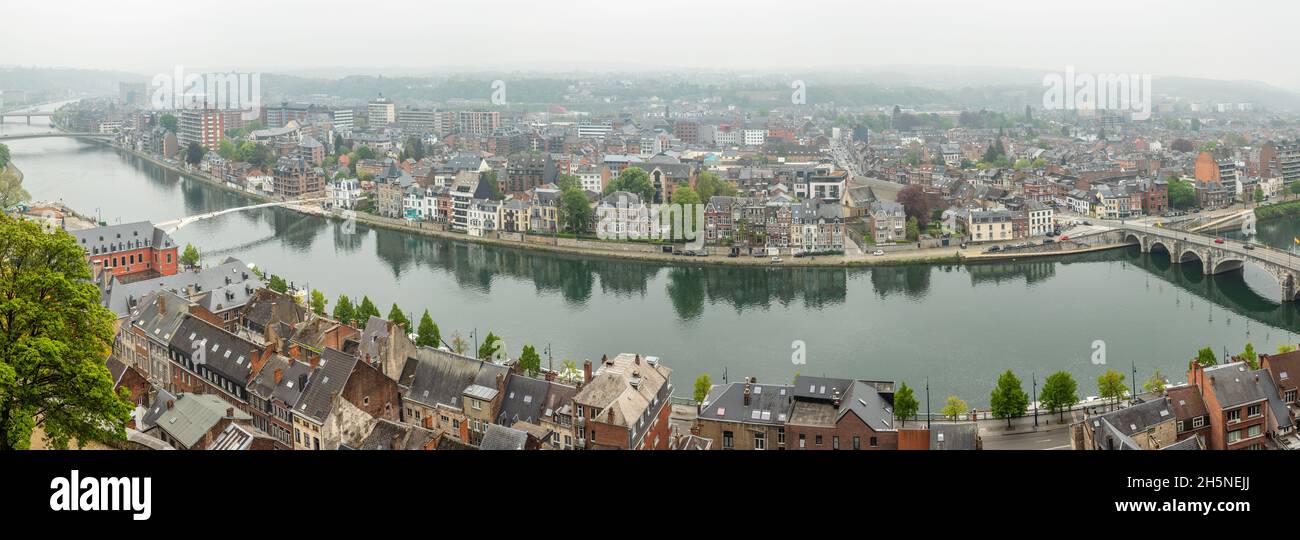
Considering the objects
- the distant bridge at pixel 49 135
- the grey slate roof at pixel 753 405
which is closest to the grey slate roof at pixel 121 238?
the grey slate roof at pixel 753 405

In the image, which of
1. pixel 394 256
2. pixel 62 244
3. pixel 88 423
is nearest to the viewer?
pixel 88 423

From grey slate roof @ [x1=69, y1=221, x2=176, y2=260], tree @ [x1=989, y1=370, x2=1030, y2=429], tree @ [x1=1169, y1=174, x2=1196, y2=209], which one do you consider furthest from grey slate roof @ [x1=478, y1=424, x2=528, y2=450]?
tree @ [x1=1169, y1=174, x2=1196, y2=209]

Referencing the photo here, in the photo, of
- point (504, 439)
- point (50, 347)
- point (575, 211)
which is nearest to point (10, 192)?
point (575, 211)

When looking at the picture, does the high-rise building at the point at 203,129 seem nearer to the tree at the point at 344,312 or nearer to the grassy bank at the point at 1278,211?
the tree at the point at 344,312

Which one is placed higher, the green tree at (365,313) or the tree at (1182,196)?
the tree at (1182,196)

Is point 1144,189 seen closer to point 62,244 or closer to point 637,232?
point 637,232
